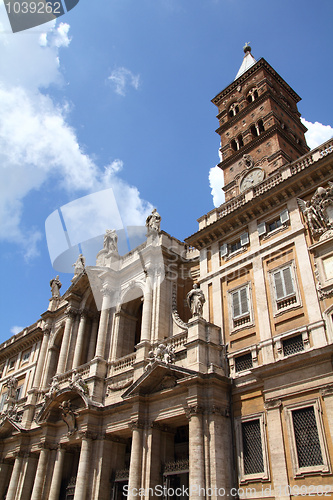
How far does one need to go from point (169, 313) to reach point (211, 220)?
6014 mm

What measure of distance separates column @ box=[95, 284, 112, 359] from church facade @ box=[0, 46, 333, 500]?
0.34 feet

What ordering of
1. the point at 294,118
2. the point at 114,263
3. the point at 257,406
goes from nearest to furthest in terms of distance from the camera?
the point at 257,406
the point at 114,263
the point at 294,118

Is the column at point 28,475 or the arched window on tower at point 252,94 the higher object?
the arched window on tower at point 252,94

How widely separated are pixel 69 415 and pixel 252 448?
12263 mm

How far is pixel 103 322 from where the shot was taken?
90.5 ft

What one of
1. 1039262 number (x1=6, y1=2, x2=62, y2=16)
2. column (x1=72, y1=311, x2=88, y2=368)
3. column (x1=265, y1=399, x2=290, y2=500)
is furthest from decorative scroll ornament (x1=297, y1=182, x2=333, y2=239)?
column (x1=72, y1=311, x2=88, y2=368)

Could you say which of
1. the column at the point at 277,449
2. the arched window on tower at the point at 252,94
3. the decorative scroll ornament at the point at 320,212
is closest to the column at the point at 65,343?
the column at the point at 277,449

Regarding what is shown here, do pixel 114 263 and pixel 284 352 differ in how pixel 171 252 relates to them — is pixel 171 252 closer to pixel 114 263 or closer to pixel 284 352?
pixel 114 263

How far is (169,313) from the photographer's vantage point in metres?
25.0

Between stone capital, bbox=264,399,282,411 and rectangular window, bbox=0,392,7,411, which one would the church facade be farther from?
rectangular window, bbox=0,392,7,411

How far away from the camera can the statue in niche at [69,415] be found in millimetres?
24547

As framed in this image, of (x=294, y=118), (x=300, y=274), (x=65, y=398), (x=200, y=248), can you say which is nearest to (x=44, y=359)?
(x=65, y=398)

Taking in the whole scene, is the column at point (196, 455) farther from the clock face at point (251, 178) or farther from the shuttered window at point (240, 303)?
the clock face at point (251, 178)

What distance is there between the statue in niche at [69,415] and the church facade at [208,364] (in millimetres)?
125
